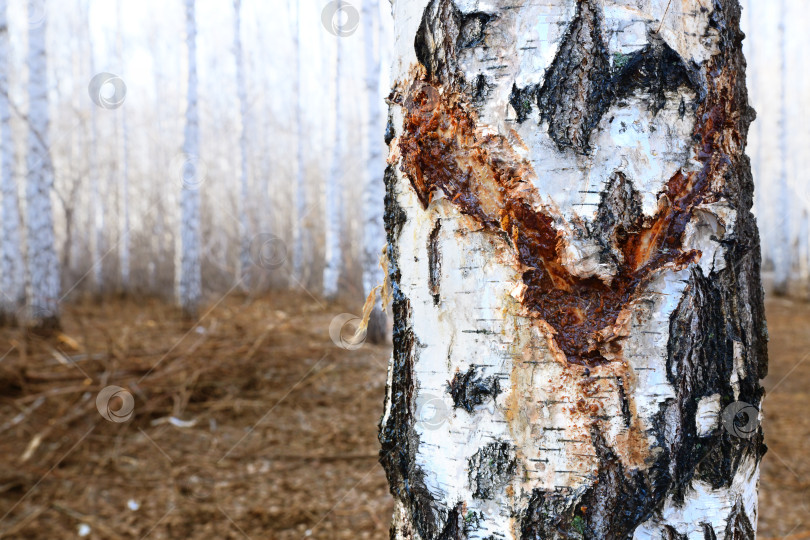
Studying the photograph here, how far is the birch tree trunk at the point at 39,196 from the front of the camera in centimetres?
650

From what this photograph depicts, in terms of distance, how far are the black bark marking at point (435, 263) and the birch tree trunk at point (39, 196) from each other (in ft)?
23.1

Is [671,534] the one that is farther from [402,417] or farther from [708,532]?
[402,417]

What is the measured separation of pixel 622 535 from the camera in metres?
0.62

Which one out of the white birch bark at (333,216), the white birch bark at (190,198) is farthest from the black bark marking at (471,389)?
the white birch bark at (333,216)

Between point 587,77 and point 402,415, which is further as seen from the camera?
point 402,415

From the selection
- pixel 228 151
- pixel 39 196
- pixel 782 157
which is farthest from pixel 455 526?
pixel 228 151

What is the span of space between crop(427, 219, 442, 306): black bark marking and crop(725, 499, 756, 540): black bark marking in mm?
438

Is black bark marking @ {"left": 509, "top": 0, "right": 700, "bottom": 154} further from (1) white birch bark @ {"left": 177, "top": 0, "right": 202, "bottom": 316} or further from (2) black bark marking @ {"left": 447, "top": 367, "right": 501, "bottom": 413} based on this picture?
(1) white birch bark @ {"left": 177, "top": 0, "right": 202, "bottom": 316}

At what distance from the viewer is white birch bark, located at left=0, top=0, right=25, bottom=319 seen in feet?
21.8

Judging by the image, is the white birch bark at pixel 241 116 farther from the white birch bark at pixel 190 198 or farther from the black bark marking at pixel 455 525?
the black bark marking at pixel 455 525

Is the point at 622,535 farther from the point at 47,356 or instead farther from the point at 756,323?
the point at 47,356

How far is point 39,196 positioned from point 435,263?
746cm

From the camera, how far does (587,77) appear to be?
0.61 metres

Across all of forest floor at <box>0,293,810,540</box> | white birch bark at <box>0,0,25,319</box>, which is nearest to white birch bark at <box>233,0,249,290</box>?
white birch bark at <box>0,0,25,319</box>
